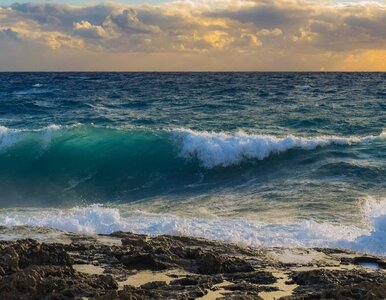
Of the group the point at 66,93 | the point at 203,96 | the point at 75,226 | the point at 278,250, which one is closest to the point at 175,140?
the point at 75,226

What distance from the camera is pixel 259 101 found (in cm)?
3725

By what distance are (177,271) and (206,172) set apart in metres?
11.4

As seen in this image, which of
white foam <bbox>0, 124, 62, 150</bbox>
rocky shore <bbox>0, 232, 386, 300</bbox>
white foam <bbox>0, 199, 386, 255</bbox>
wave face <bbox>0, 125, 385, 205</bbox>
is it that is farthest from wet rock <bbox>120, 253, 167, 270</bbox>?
white foam <bbox>0, 124, 62, 150</bbox>

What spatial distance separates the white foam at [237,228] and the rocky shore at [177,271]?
3.15 feet

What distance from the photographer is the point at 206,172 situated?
62.5ft

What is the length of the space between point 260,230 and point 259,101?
26.9 m

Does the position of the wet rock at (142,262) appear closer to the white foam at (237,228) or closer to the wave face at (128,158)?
the white foam at (237,228)

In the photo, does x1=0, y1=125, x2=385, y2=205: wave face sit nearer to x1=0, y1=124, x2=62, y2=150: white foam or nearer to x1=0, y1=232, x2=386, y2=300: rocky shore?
x1=0, y1=124, x2=62, y2=150: white foam

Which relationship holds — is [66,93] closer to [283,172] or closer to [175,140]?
[175,140]

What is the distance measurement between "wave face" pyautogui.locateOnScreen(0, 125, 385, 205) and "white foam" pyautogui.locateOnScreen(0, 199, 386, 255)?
4485 mm

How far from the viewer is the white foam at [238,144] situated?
66.2 ft

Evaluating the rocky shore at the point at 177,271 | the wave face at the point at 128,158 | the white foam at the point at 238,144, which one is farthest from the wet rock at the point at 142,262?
the white foam at the point at 238,144

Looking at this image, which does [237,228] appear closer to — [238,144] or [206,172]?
[206,172]

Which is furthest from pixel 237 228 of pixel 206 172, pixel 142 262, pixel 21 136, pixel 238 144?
pixel 21 136
